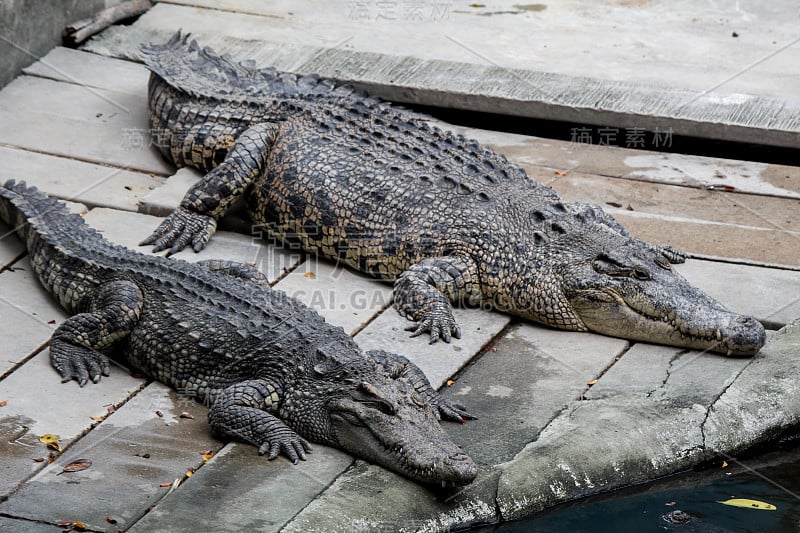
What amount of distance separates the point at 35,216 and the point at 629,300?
3.76 meters

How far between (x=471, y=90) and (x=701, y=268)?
305 centimetres

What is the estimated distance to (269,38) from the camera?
1104 cm

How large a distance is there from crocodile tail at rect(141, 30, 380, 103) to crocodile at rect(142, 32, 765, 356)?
0.02 metres

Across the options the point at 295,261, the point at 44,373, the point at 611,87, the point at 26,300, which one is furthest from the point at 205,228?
the point at 611,87

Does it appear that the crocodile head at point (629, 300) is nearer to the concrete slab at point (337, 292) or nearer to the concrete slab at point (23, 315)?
the concrete slab at point (337, 292)

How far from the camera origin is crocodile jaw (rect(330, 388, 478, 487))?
5094 millimetres

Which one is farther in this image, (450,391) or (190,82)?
(190,82)

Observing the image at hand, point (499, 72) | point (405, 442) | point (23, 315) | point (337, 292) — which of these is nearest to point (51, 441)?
point (23, 315)

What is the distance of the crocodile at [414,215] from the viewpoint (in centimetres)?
680

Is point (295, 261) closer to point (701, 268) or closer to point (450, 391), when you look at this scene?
point (450, 391)

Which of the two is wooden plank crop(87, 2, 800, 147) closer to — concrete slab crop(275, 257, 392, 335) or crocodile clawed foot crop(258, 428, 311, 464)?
concrete slab crop(275, 257, 392, 335)

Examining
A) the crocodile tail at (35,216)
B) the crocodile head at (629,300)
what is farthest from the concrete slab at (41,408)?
the crocodile head at (629,300)

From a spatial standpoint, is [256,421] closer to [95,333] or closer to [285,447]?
[285,447]

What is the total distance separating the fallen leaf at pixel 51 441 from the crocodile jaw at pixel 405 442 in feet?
4.40
